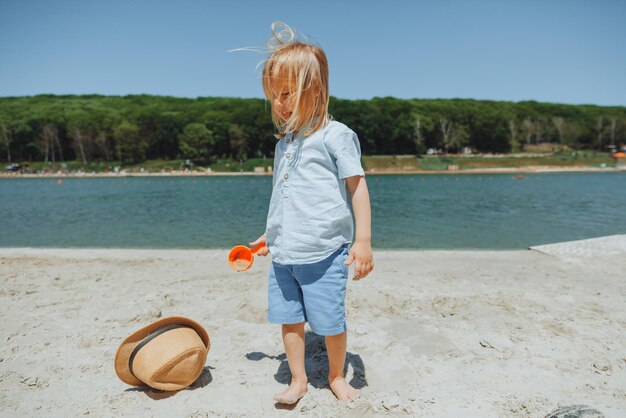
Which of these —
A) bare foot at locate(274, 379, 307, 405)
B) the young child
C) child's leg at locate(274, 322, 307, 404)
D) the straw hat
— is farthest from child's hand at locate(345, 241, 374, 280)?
the straw hat

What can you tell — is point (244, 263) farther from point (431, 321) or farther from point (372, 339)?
point (431, 321)

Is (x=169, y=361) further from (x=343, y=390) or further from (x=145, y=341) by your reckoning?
(x=343, y=390)

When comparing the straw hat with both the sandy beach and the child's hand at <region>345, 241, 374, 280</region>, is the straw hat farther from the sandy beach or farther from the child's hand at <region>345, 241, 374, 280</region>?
the child's hand at <region>345, 241, 374, 280</region>

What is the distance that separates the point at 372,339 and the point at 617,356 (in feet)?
5.79

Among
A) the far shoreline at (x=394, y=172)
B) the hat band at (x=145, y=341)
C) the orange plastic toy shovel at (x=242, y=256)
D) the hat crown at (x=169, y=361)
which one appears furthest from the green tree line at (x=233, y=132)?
the hat crown at (x=169, y=361)

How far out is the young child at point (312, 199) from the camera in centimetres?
245

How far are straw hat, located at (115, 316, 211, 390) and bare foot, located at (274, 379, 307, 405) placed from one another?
571 mm

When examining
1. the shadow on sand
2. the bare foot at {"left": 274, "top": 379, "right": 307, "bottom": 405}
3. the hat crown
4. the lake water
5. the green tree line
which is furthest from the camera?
the green tree line

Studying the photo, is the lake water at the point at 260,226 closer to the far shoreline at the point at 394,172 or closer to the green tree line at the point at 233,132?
the far shoreline at the point at 394,172

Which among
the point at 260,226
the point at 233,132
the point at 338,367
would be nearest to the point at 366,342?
the point at 338,367

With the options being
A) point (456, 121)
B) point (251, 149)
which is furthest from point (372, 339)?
point (456, 121)

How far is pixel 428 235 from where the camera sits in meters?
13.3

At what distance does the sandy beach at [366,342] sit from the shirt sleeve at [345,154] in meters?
1.35

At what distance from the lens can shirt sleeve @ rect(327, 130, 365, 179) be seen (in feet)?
7.95
